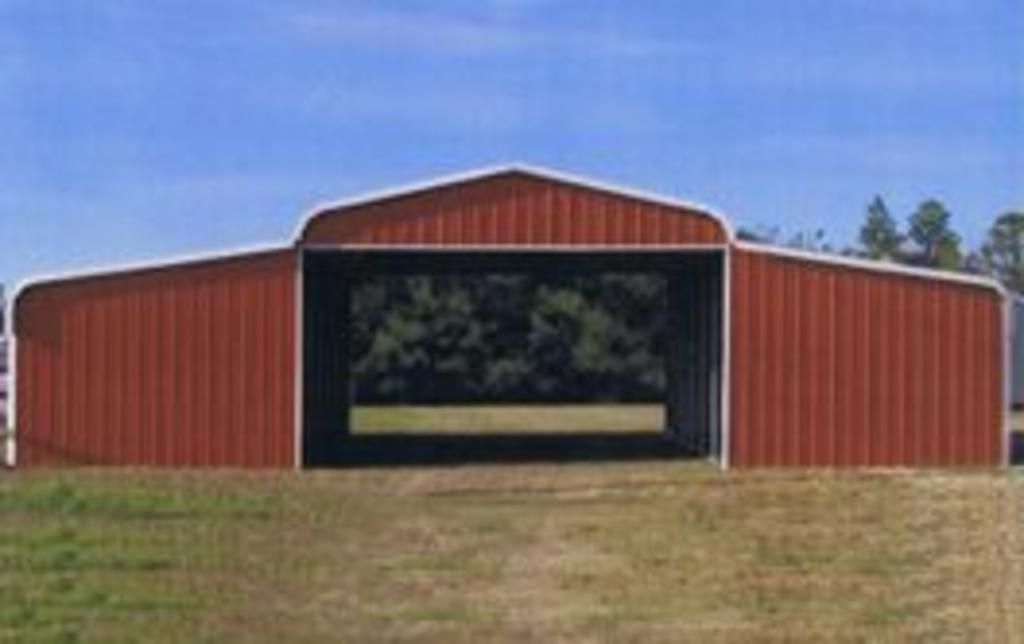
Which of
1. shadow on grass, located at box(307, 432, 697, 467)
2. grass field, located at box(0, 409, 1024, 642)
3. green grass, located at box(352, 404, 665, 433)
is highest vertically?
green grass, located at box(352, 404, 665, 433)

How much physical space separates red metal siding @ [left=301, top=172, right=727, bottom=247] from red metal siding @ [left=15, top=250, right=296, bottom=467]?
117cm

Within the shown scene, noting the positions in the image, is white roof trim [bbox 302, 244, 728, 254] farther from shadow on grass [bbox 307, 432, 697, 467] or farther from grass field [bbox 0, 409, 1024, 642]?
grass field [bbox 0, 409, 1024, 642]

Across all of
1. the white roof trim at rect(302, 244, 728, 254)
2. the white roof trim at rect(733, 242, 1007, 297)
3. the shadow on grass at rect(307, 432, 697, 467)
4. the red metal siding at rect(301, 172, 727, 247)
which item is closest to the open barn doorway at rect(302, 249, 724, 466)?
the shadow on grass at rect(307, 432, 697, 467)

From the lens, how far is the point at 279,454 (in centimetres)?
3138

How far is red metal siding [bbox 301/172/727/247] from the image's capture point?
3189 centimetres

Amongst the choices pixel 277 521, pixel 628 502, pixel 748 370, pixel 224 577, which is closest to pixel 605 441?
pixel 748 370

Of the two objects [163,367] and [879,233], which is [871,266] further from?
[879,233]

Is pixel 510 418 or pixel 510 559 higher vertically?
pixel 510 418

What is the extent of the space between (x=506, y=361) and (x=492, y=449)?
2621 centimetres

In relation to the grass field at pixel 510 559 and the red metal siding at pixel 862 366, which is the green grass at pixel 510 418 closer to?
the red metal siding at pixel 862 366

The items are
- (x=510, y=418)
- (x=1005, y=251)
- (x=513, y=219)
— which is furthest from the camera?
(x=1005, y=251)

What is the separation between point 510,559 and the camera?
739 inches

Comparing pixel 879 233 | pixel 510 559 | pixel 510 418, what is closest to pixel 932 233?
pixel 879 233

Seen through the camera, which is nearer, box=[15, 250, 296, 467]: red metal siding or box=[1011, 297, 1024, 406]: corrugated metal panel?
box=[15, 250, 296, 467]: red metal siding
